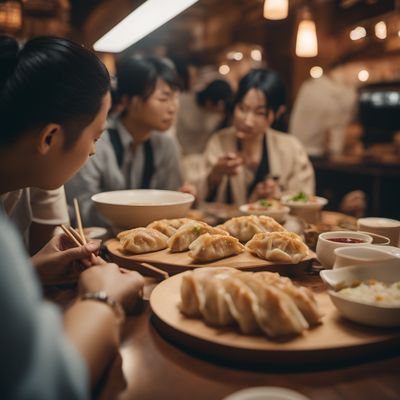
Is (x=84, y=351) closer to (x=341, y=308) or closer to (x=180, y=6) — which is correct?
(x=341, y=308)

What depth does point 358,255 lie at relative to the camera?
5.72 ft

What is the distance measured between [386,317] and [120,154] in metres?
3.00

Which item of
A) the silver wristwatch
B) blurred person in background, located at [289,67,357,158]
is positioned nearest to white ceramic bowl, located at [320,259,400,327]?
the silver wristwatch

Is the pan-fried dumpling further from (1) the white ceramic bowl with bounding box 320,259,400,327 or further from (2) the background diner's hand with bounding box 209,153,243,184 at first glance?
(2) the background diner's hand with bounding box 209,153,243,184

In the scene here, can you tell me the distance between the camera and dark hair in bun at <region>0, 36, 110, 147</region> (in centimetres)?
160

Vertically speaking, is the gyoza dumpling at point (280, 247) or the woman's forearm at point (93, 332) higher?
the woman's forearm at point (93, 332)

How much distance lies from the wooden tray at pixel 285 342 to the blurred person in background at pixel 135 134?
229 centimetres

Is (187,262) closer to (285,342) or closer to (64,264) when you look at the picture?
(64,264)

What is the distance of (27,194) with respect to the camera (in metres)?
2.44

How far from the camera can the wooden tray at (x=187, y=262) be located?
194cm

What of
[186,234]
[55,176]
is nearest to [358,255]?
[186,234]

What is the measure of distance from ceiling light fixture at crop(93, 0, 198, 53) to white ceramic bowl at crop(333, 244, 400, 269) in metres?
1.52

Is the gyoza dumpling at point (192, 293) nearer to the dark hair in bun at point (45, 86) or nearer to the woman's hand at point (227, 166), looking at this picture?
the dark hair in bun at point (45, 86)

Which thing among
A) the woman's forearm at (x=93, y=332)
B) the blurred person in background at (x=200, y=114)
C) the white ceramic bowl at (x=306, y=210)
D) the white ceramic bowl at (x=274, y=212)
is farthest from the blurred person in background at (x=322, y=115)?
the woman's forearm at (x=93, y=332)
